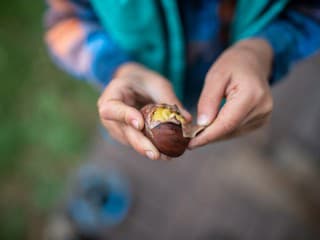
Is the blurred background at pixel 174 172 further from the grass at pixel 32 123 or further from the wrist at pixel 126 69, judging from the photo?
the wrist at pixel 126 69

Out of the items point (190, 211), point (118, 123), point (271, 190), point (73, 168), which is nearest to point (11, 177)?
point (73, 168)

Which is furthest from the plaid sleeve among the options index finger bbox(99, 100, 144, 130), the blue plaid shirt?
index finger bbox(99, 100, 144, 130)

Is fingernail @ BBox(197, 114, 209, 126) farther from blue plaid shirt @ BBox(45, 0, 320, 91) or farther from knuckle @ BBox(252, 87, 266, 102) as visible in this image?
blue plaid shirt @ BBox(45, 0, 320, 91)

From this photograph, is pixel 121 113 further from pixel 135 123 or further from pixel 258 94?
pixel 258 94

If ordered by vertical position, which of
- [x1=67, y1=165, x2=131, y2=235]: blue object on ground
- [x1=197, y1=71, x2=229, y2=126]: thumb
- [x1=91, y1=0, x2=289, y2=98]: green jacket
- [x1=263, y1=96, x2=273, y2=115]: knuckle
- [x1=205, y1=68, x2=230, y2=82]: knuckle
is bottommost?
[x1=67, y1=165, x2=131, y2=235]: blue object on ground

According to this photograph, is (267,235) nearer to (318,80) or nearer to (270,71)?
(318,80)

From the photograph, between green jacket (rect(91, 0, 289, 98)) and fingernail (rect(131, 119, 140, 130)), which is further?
green jacket (rect(91, 0, 289, 98))
